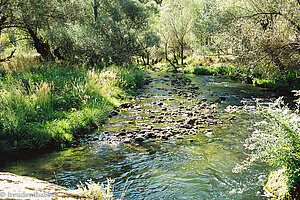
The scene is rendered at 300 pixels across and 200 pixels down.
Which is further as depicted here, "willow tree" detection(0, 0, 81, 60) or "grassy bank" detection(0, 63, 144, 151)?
"willow tree" detection(0, 0, 81, 60)

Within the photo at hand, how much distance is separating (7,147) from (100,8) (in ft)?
83.7

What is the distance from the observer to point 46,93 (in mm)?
10297

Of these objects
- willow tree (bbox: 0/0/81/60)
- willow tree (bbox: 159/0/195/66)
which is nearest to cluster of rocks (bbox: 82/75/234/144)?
willow tree (bbox: 0/0/81/60)

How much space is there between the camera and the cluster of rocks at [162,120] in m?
9.45

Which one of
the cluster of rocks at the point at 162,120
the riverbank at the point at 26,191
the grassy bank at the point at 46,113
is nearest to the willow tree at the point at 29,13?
the grassy bank at the point at 46,113

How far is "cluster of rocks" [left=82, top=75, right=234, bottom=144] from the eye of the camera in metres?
9.45

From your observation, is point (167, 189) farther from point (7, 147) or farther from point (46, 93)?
point (46, 93)

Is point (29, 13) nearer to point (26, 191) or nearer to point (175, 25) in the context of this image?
point (26, 191)

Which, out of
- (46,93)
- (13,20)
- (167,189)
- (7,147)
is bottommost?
(167,189)

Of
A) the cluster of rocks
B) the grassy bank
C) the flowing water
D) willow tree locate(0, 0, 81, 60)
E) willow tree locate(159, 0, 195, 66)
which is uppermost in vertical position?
willow tree locate(159, 0, 195, 66)

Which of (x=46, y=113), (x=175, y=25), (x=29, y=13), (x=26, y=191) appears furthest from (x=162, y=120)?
(x=175, y=25)

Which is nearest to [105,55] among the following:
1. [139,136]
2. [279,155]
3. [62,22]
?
[62,22]

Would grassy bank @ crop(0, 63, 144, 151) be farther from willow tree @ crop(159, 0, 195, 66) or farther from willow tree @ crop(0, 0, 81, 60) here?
willow tree @ crop(159, 0, 195, 66)

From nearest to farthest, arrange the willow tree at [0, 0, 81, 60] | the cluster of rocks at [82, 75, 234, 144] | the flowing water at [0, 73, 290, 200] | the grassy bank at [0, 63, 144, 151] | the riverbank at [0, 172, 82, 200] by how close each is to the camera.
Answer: the riverbank at [0, 172, 82, 200]
the flowing water at [0, 73, 290, 200]
the grassy bank at [0, 63, 144, 151]
the cluster of rocks at [82, 75, 234, 144]
the willow tree at [0, 0, 81, 60]
